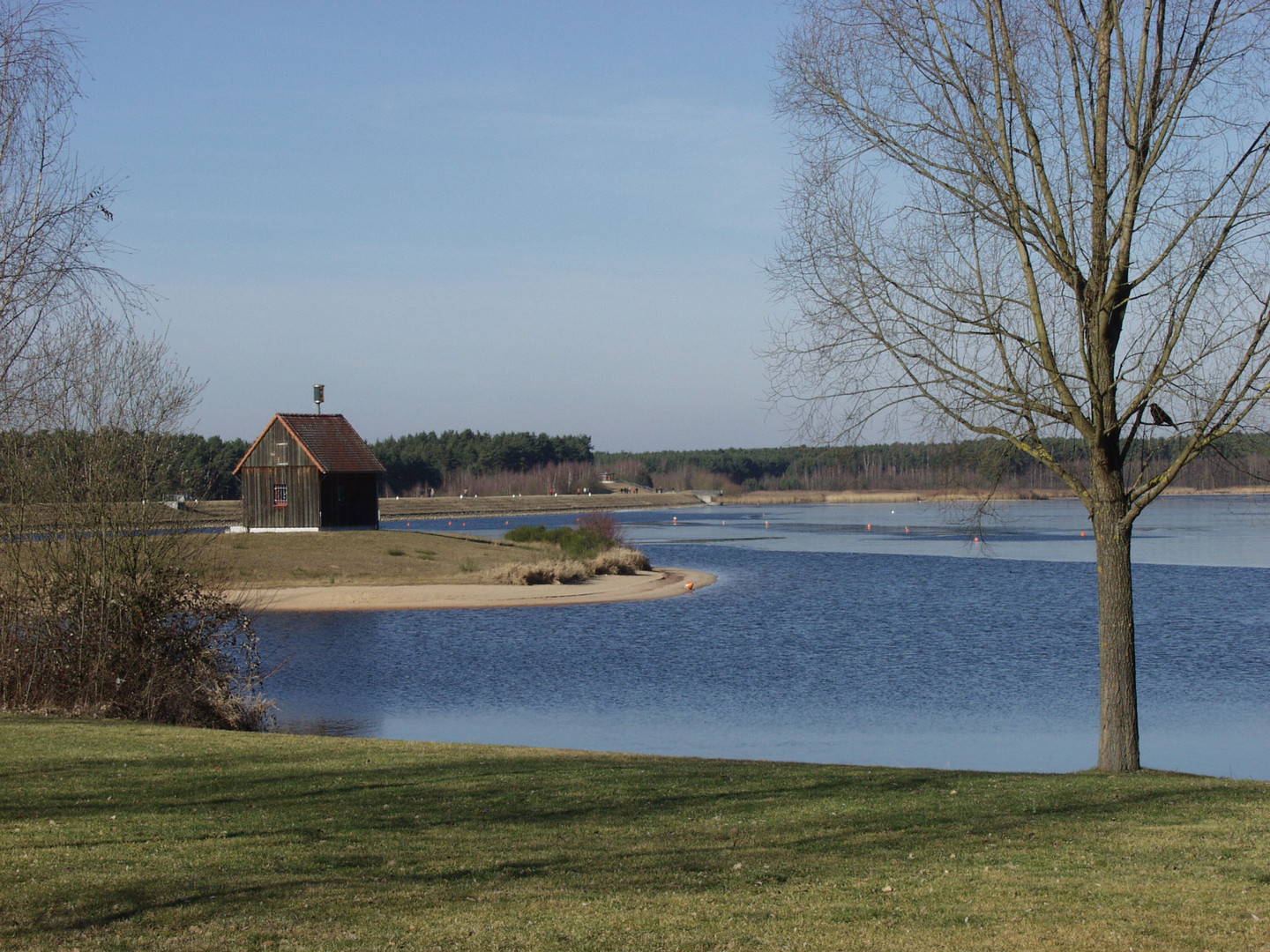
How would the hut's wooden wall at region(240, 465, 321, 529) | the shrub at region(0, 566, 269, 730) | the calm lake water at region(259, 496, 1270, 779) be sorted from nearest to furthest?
the shrub at region(0, 566, 269, 730)
the calm lake water at region(259, 496, 1270, 779)
the hut's wooden wall at region(240, 465, 321, 529)

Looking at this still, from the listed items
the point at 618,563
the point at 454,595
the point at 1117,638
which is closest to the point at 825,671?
the point at 1117,638

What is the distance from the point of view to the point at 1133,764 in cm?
1153

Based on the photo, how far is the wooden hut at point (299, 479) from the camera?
52.2 m

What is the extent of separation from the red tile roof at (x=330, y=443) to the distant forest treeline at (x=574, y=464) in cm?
504

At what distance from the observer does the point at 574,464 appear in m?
183

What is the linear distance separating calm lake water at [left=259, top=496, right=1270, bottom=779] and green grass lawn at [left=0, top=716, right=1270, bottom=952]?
4567mm

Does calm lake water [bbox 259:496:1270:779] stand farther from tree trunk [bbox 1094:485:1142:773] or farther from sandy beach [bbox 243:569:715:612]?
sandy beach [bbox 243:569:715:612]

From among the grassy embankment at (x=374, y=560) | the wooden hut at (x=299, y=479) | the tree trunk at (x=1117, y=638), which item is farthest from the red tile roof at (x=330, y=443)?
the tree trunk at (x=1117, y=638)

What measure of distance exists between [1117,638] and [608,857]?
6763 millimetres

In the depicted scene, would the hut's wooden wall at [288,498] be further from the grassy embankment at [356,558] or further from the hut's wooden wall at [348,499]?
the grassy embankment at [356,558]

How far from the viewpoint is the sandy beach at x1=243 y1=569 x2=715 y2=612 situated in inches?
1542

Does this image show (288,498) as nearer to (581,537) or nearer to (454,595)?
(581,537)

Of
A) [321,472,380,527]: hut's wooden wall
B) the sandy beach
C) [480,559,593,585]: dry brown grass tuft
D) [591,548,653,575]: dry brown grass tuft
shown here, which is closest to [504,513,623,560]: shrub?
[591,548,653,575]: dry brown grass tuft

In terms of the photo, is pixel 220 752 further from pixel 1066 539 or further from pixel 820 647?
pixel 1066 539
